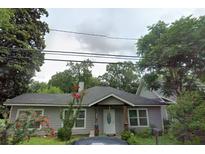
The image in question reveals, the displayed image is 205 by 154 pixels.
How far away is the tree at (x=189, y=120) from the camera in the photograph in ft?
27.1

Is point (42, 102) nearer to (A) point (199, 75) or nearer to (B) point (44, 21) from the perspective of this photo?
(B) point (44, 21)

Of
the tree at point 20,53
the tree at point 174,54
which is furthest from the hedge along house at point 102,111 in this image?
the tree at point 20,53

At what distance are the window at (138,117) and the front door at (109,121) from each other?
1.30m

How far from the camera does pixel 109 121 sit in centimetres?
1337

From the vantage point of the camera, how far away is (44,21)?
18.3 metres

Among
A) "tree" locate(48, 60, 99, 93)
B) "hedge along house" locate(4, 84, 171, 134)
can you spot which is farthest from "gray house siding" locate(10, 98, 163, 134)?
"tree" locate(48, 60, 99, 93)

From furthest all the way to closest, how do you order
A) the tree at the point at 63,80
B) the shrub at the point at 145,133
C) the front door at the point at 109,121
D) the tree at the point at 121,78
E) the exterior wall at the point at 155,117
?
1. the tree at the point at 121,78
2. the tree at the point at 63,80
3. the exterior wall at the point at 155,117
4. the front door at the point at 109,121
5. the shrub at the point at 145,133

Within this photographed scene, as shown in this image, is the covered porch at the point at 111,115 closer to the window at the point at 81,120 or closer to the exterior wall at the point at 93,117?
the exterior wall at the point at 93,117

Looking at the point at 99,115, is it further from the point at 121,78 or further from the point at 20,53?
the point at 121,78

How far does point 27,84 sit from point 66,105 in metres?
6.71

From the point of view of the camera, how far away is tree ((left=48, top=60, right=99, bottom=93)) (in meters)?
31.3

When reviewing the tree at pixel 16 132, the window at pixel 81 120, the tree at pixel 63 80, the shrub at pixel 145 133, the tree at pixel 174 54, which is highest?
the tree at pixel 63 80
